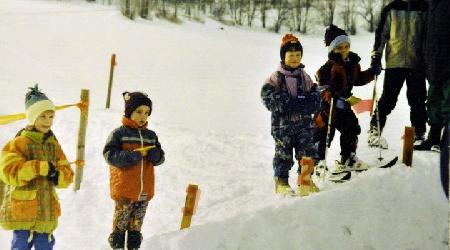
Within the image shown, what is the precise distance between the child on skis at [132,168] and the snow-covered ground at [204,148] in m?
0.25

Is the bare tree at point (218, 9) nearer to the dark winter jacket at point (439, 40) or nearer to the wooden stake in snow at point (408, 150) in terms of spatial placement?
the wooden stake in snow at point (408, 150)

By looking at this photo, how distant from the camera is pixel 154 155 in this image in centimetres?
455

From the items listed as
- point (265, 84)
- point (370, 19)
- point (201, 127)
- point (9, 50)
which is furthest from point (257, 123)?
point (370, 19)

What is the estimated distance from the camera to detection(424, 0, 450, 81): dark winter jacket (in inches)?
97.7

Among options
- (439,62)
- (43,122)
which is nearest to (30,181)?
(43,122)

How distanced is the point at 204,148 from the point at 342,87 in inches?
143

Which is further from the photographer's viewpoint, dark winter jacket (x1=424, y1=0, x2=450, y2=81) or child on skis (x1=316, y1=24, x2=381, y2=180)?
child on skis (x1=316, y1=24, x2=381, y2=180)

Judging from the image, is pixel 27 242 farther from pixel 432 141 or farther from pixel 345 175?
pixel 432 141

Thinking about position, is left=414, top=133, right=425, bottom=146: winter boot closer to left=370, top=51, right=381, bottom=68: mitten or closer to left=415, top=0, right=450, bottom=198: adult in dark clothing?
left=370, top=51, right=381, bottom=68: mitten

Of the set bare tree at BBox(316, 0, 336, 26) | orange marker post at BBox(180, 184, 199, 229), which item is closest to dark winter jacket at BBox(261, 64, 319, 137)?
orange marker post at BBox(180, 184, 199, 229)

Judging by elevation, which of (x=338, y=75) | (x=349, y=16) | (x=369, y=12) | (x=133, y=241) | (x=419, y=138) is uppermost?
(x=369, y=12)

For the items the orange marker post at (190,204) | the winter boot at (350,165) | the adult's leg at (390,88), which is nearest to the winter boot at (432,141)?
the adult's leg at (390,88)

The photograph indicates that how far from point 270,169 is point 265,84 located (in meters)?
2.88

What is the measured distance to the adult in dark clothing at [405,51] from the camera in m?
6.54
